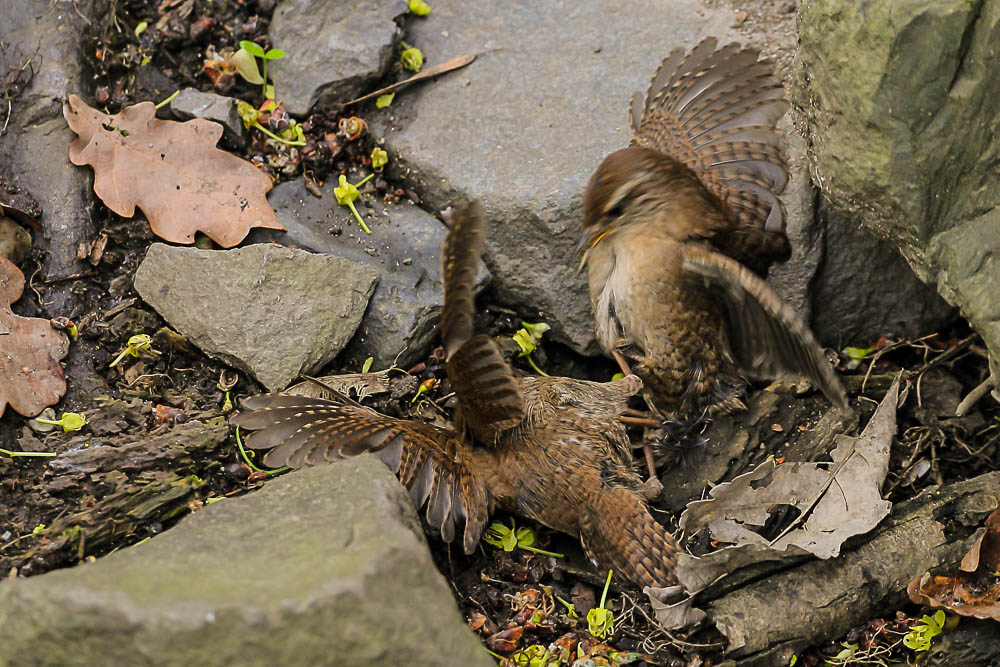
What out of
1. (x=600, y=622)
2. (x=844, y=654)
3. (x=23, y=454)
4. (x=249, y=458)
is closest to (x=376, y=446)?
(x=249, y=458)

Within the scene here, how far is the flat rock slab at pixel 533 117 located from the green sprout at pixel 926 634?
6.28 ft

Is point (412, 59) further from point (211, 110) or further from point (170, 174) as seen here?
point (170, 174)

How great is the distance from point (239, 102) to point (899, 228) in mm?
3167

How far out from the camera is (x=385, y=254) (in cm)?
485

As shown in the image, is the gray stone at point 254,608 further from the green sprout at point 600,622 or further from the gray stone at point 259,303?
the gray stone at point 259,303

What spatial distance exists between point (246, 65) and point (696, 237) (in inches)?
96.0

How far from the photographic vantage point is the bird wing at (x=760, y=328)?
11.9ft

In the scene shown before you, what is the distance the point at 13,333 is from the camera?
13.9 feet

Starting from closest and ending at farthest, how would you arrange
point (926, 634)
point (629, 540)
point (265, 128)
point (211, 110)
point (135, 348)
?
point (926, 634)
point (629, 540)
point (135, 348)
point (211, 110)
point (265, 128)

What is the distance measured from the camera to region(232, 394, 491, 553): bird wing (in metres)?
3.86

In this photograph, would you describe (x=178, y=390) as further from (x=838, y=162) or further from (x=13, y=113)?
(x=838, y=162)

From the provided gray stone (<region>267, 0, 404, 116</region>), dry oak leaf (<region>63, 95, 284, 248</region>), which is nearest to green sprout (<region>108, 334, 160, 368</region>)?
dry oak leaf (<region>63, 95, 284, 248</region>)

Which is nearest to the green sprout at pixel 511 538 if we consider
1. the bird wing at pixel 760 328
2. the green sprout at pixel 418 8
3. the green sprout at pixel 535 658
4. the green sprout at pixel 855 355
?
the green sprout at pixel 535 658

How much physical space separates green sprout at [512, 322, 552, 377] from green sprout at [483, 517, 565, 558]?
0.89 m
